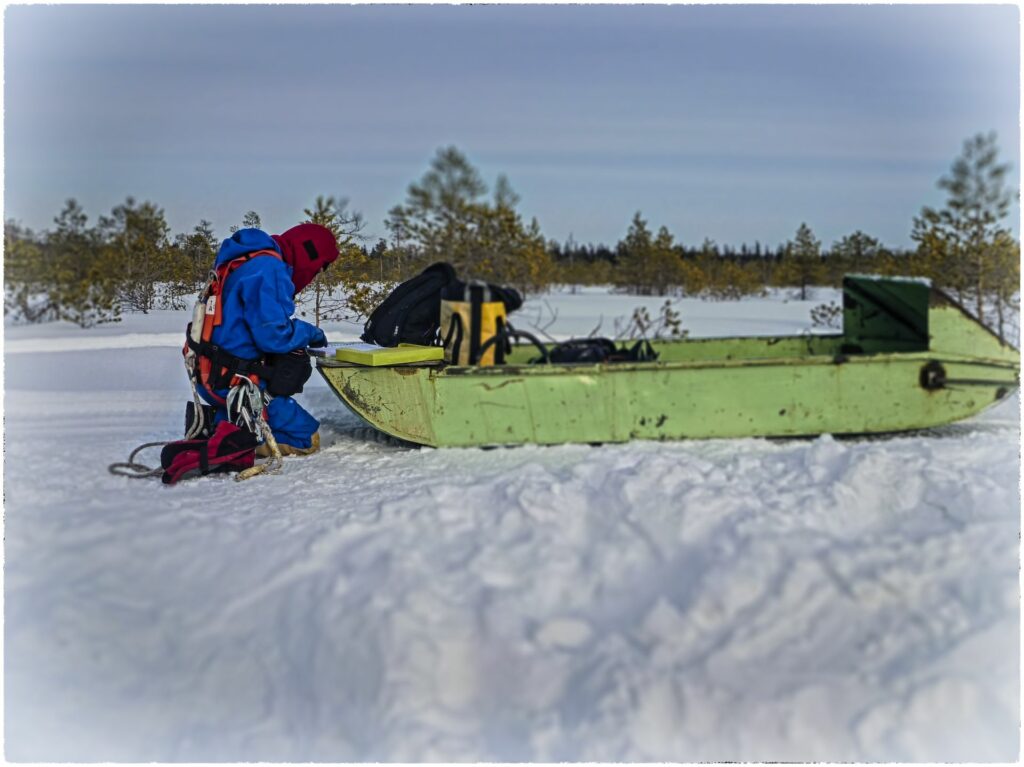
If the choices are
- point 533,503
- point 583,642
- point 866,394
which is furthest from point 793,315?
point 583,642

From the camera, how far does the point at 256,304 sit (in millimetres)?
4664

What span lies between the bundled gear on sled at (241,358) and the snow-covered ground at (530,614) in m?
→ 0.34

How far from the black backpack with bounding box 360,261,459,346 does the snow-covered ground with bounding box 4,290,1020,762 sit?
114cm

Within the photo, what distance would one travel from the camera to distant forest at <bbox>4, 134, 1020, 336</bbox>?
185 inches

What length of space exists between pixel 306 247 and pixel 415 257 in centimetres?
221

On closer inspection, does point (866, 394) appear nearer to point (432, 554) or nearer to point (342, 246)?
point (432, 554)

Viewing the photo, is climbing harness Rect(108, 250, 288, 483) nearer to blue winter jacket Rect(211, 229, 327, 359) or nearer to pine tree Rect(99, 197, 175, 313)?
blue winter jacket Rect(211, 229, 327, 359)

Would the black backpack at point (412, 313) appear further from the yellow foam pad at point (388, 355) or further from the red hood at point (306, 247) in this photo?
the red hood at point (306, 247)

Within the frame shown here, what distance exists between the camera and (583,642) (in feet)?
9.54

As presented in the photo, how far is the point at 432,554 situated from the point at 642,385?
1767mm

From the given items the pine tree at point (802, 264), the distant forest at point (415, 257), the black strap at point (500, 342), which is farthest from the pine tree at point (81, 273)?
the pine tree at point (802, 264)

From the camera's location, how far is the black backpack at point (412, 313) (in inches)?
205

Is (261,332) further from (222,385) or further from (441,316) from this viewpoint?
(441,316)

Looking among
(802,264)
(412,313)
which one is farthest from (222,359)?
(802,264)
